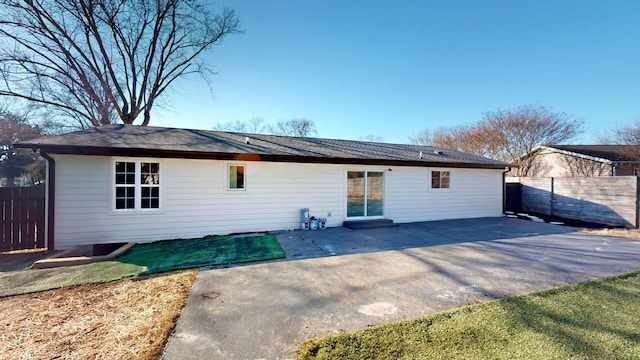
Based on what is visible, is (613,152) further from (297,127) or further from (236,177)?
(297,127)

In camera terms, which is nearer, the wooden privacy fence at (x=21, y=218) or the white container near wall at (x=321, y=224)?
the wooden privacy fence at (x=21, y=218)

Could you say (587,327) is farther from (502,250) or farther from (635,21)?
(635,21)

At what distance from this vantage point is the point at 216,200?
7.29 meters

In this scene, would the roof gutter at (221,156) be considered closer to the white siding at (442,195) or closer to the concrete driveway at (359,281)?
the white siding at (442,195)

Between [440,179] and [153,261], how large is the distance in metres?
10.2

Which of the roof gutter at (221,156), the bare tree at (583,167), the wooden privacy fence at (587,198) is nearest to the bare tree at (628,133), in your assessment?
the bare tree at (583,167)

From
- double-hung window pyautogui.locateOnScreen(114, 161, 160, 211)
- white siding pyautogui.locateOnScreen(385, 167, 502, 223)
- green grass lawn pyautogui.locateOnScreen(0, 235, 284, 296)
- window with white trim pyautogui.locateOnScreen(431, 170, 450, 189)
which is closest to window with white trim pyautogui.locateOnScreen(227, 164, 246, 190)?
green grass lawn pyautogui.locateOnScreen(0, 235, 284, 296)

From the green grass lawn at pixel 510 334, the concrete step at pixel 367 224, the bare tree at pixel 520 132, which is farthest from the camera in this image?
the bare tree at pixel 520 132

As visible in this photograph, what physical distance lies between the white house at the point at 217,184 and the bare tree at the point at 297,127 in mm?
15789

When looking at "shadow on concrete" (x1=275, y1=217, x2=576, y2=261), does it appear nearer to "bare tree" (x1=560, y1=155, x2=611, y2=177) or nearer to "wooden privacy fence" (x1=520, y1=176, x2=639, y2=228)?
"wooden privacy fence" (x1=520, y1=176, x2=639, y2=228)

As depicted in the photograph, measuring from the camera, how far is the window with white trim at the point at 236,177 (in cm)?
748

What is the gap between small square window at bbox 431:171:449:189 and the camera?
10.1m

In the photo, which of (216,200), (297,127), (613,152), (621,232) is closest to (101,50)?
(216,200)

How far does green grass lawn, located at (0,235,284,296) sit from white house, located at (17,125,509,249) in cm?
82
